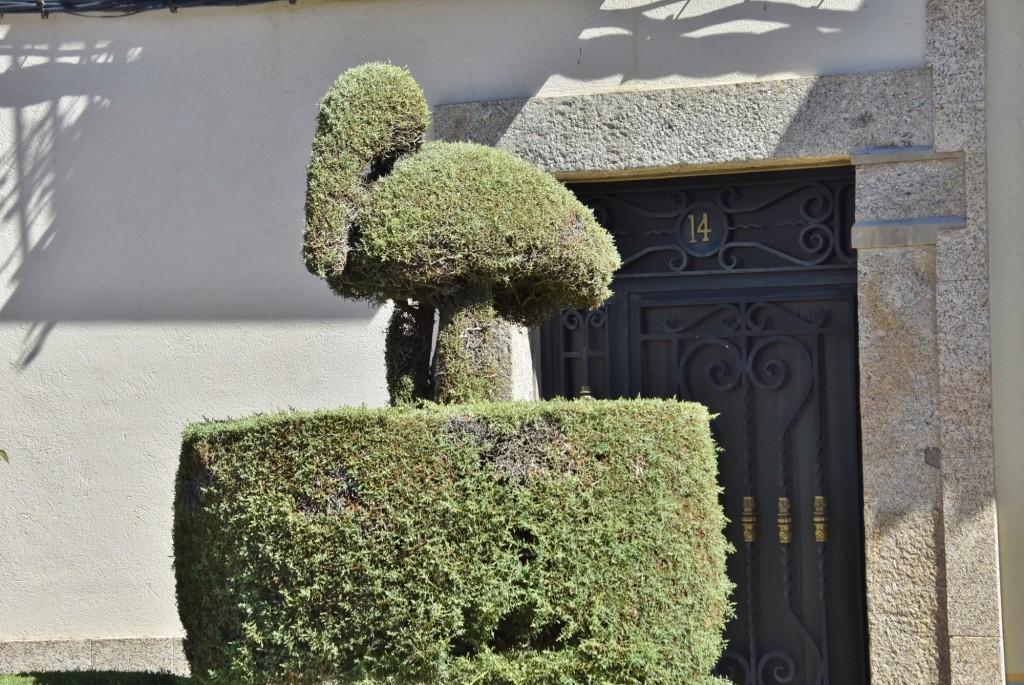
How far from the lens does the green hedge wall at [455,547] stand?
12.5 feet

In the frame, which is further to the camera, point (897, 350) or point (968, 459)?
point (897, 350)

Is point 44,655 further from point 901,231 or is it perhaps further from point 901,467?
point 901,231

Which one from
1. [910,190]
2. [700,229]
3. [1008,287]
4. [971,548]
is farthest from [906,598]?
[700,229]

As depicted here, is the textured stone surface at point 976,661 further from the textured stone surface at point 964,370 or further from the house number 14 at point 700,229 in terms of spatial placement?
the house number 14 at point 700,229

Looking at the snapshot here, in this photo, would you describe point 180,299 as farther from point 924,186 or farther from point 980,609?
point 980,609

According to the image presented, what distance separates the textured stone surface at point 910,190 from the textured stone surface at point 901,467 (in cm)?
18

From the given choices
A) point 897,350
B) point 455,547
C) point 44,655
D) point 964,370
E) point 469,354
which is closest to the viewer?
point 455,547

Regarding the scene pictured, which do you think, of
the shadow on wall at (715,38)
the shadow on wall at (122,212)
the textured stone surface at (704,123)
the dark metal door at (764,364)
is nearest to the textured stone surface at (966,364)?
the textured stone surface at (704,123)

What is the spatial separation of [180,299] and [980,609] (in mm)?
4021

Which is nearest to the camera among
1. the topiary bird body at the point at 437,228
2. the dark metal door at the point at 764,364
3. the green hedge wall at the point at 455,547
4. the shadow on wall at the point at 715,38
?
the green hedge wall at the point at 455,547

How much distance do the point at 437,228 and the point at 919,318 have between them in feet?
8.34

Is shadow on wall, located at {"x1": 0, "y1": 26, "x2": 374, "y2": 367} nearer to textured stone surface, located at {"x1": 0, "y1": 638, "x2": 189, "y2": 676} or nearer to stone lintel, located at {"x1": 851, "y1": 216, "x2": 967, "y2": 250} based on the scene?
textured stone surface, located at {"x1": 0, "y1": 638, "x2": 189, "y2": 676}

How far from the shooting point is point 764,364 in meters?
5.95

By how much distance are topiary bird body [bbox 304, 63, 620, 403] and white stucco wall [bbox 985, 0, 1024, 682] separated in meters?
2.11
